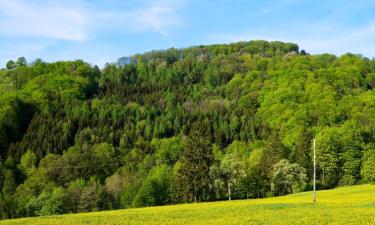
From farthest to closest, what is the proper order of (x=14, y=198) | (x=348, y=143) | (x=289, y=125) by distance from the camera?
(x=289, y=125)
(x=348, y=143)
(x=14, y=198)

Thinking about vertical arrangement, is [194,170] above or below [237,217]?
below

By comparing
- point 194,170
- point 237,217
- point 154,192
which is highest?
point 237,217

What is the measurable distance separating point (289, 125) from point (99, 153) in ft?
213

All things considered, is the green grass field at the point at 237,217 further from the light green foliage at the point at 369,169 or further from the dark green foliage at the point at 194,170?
the light green foliage at the point at 369,169

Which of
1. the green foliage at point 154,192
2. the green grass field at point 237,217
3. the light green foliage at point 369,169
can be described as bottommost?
the green foliage at point 154,192

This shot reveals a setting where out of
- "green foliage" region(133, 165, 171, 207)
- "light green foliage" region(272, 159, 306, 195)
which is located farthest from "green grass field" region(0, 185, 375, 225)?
"light green foliage" region(272, 159, 306, 195)

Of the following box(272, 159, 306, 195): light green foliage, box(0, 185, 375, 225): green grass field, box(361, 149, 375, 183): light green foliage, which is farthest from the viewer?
box(361, 149, 375, 183): light green foliage

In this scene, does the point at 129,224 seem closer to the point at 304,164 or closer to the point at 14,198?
the point at 14,198

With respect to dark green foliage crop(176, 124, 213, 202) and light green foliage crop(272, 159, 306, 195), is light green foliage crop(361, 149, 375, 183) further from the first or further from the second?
dark green foliage crop(176, 124, 213, 202)

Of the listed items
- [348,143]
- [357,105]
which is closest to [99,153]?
[348,143]

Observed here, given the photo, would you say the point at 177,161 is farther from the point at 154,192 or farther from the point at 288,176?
the point at 288,176

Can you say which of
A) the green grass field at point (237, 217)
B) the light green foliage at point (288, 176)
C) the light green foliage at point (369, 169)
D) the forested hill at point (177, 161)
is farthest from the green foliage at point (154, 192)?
the green grass field at point (237, 217)

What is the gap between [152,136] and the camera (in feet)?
653

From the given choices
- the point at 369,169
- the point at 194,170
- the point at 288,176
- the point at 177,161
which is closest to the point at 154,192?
the point at 194,170
